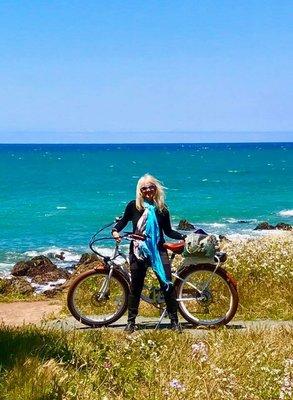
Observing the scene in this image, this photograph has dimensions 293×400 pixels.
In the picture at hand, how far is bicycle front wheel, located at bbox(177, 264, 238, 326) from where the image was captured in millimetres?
9422

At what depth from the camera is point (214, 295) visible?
9.82 metres

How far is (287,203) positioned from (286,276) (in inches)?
2123

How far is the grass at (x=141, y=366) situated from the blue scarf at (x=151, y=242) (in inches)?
51.1

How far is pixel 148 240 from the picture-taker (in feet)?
29.6

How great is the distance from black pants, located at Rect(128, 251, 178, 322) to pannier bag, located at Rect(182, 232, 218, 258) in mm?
351

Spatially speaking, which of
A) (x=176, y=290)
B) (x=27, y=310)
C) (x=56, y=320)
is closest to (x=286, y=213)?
(x=27, y=310)

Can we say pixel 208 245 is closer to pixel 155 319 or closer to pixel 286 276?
pixel 155 319

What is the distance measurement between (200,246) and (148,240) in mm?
A: 800

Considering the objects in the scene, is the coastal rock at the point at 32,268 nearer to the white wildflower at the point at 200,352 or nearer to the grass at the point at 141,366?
the grass at the point at 141,366

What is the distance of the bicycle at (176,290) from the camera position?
9.42m

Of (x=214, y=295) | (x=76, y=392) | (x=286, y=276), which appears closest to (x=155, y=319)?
(x=214, y=295)

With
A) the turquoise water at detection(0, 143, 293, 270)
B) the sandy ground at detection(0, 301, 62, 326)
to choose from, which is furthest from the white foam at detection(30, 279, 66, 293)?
the sandy ground at detection(0, 301, 62, 326)

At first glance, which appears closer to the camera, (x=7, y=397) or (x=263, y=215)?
(x=7, y=397)

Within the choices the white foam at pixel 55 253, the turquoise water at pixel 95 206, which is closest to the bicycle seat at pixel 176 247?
the turquoise water at pixel 95 206
